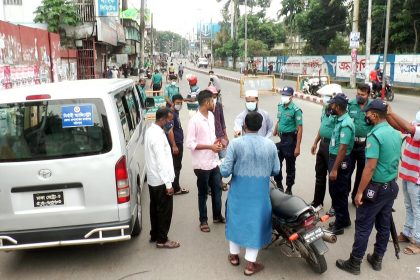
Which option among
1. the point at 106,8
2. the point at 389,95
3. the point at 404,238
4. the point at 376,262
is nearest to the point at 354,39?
the point at 389,95

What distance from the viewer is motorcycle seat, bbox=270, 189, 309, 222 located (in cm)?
394

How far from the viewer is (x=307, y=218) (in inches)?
153

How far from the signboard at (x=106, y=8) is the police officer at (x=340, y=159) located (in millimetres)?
15159

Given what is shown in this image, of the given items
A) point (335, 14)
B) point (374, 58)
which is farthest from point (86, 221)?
point (335, 14)

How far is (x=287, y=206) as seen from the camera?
13.3 ft

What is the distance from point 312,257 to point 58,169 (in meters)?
2.54

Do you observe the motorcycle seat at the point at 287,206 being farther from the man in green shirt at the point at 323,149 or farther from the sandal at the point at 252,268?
the man in green shirt at the point at 323,149

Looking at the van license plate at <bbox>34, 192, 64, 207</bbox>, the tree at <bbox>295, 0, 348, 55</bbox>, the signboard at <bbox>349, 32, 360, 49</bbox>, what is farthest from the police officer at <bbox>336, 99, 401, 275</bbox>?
the tree at <bbox>295, 0, 348, 55</bbox>

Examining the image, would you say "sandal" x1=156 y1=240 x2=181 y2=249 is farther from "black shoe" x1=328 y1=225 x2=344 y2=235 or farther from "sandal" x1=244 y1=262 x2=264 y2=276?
"black shoe" x1=328 y1=225 x2=344 y2=235

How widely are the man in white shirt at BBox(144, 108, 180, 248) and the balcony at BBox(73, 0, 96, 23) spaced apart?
16.0 m

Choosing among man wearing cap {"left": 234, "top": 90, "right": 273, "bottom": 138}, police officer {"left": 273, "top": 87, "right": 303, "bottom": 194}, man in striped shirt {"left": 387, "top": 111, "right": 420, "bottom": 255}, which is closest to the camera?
man in striped shirt {"left": 387, "top": 111, "right": 420, "bottom": 255}

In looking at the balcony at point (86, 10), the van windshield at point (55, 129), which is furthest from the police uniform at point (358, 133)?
the balcony at point (86, 10)

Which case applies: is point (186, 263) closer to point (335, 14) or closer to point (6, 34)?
point (6, 34)

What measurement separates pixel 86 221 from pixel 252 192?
5.26 ft
